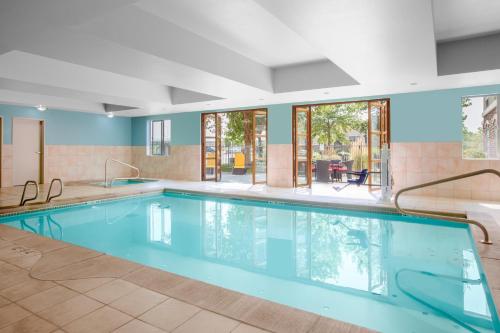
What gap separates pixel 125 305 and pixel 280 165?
22.7ft

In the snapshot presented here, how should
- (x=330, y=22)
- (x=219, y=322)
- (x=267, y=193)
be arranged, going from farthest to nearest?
(x=267, y=193)
(x=330, y=22)
(x=219, y=322)

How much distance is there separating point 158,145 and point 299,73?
661 centimetres

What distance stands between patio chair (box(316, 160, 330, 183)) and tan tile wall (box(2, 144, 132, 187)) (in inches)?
260

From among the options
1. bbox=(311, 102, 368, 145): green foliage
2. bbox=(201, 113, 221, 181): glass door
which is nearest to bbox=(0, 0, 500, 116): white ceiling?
bbox=(201, 113, 221, 181): glass door

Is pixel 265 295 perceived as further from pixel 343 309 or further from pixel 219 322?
pixel 219 322

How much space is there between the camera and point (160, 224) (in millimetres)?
5359

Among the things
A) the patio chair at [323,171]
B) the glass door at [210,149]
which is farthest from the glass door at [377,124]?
the glass door at [210,149]

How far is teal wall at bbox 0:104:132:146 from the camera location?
343 inches

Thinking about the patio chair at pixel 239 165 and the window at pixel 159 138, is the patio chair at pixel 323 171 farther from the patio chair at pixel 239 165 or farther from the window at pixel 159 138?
the window at pixel 159 138

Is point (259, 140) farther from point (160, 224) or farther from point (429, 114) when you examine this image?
point (160, 224)

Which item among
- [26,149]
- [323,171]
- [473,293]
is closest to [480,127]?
[323,171]

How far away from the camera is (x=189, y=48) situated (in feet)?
14.6

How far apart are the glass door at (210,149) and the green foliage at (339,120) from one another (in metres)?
8.84

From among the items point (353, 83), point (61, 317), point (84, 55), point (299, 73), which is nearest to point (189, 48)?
point (84, 55)
